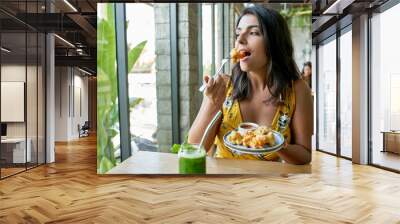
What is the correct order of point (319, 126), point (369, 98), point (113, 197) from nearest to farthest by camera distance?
point (113, 197) < point (369, 98) < point (319, 126)

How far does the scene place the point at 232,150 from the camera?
5082mm

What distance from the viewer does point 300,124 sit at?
199 inches

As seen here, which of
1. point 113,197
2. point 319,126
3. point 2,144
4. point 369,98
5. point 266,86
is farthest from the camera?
point 319,126

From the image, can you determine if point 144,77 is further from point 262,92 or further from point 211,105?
point 262,92

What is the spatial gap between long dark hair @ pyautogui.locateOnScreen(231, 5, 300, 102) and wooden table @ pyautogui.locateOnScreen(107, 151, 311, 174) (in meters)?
0.85

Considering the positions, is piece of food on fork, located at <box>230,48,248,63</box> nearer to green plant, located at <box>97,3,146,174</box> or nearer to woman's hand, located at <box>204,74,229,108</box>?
woman's hand, located at <box>204,74,229,108</box>

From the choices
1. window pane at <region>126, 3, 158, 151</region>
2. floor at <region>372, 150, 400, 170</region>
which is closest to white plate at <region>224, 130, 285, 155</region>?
window pane at <region>126, 3, 158, 151</region>

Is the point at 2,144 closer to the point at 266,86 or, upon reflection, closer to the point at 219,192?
the point at 219,192

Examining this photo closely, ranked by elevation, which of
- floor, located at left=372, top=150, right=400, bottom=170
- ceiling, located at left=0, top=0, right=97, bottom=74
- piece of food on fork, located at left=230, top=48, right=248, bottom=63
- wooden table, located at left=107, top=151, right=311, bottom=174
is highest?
ceiling, located at left=0, top=0, right=97, bottom=74

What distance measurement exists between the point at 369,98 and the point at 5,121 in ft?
20.4

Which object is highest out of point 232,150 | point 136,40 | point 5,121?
point 136,40

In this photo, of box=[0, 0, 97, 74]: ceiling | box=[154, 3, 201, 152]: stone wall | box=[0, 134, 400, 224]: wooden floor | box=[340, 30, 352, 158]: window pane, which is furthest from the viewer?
box=[340, 30, 352, 158]: window pane

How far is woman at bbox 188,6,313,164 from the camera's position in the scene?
5.00 metres

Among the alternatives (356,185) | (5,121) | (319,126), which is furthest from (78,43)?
(356,185)
